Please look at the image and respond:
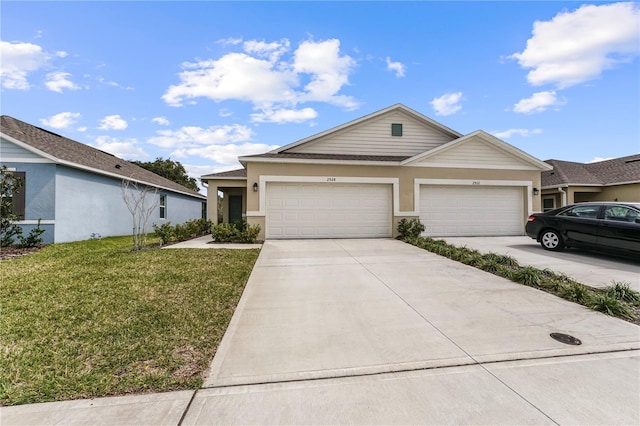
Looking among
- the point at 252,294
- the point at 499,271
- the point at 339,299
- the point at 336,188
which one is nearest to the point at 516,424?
the point at 339,299

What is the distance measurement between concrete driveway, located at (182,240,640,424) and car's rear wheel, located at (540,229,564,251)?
4.84 meters

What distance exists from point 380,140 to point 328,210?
4572 millimetres

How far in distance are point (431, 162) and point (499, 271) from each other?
267 inches

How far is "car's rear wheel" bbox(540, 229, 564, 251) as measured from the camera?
8430mm

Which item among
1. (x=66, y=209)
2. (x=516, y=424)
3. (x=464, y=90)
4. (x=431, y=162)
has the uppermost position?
(x=464, y=90)

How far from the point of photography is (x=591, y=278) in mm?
5551

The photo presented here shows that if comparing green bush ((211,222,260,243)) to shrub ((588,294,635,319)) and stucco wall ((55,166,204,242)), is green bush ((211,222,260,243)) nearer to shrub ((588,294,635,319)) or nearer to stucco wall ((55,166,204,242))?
stucco wall ((55,166,204,242))

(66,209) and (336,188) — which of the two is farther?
(336,188)

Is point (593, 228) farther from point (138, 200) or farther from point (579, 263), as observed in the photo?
point (138, 200)

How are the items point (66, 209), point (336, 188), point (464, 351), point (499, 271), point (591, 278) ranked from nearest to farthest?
point (464, 351) → point (591, 278) → point (499, 271) → point (66, 209) → point (336, 188)

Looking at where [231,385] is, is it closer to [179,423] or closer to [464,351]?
[179,423]

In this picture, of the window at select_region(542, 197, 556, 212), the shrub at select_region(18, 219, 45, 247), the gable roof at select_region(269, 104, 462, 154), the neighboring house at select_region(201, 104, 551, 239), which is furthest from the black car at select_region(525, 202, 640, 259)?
the shrub at select_region(18, 219, 45, 247)

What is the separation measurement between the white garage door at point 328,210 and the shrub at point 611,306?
784 centimetres

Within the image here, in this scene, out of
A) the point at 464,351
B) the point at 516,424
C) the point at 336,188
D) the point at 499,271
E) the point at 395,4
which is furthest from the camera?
the point at 336,188
